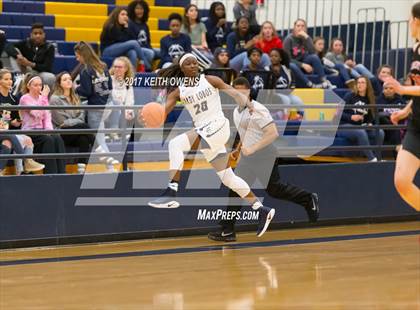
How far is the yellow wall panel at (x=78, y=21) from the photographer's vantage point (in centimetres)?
1591

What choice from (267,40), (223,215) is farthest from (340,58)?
(223,215)

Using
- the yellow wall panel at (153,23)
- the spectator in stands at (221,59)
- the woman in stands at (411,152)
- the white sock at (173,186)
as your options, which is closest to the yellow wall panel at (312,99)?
the spectator in stands at (221,59)

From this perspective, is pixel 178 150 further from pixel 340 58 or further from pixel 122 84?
pixel 340 58

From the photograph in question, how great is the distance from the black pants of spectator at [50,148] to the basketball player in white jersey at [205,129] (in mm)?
1381

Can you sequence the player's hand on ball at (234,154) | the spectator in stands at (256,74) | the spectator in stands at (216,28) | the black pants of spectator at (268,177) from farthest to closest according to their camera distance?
the spectator in stands at (216,28) < the spectator in stands at (256,74) < the black pants of spectator at (268,177) < the player's hand on ball at (234,154)

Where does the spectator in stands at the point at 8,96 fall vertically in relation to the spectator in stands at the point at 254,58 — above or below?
below

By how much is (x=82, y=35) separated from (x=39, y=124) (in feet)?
16.1

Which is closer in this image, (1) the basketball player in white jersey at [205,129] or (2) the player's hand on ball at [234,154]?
(1) the basketball player in white jersey at [205,129]

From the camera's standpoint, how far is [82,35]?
1560cm

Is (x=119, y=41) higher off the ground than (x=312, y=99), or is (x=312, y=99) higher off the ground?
(x=119, y=41)

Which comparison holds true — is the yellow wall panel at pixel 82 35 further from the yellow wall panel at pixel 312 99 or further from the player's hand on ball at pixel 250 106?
the player's hand on ball at pixel 250 106

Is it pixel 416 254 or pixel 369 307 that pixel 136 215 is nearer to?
pixel 416 254

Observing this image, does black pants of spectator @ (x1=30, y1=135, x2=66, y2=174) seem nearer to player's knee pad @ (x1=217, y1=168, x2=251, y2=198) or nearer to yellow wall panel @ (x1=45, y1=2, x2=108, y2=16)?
player's knee pad @ (x1=217, y1=168, x2=251, y2=198)

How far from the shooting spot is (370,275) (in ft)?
28.8
